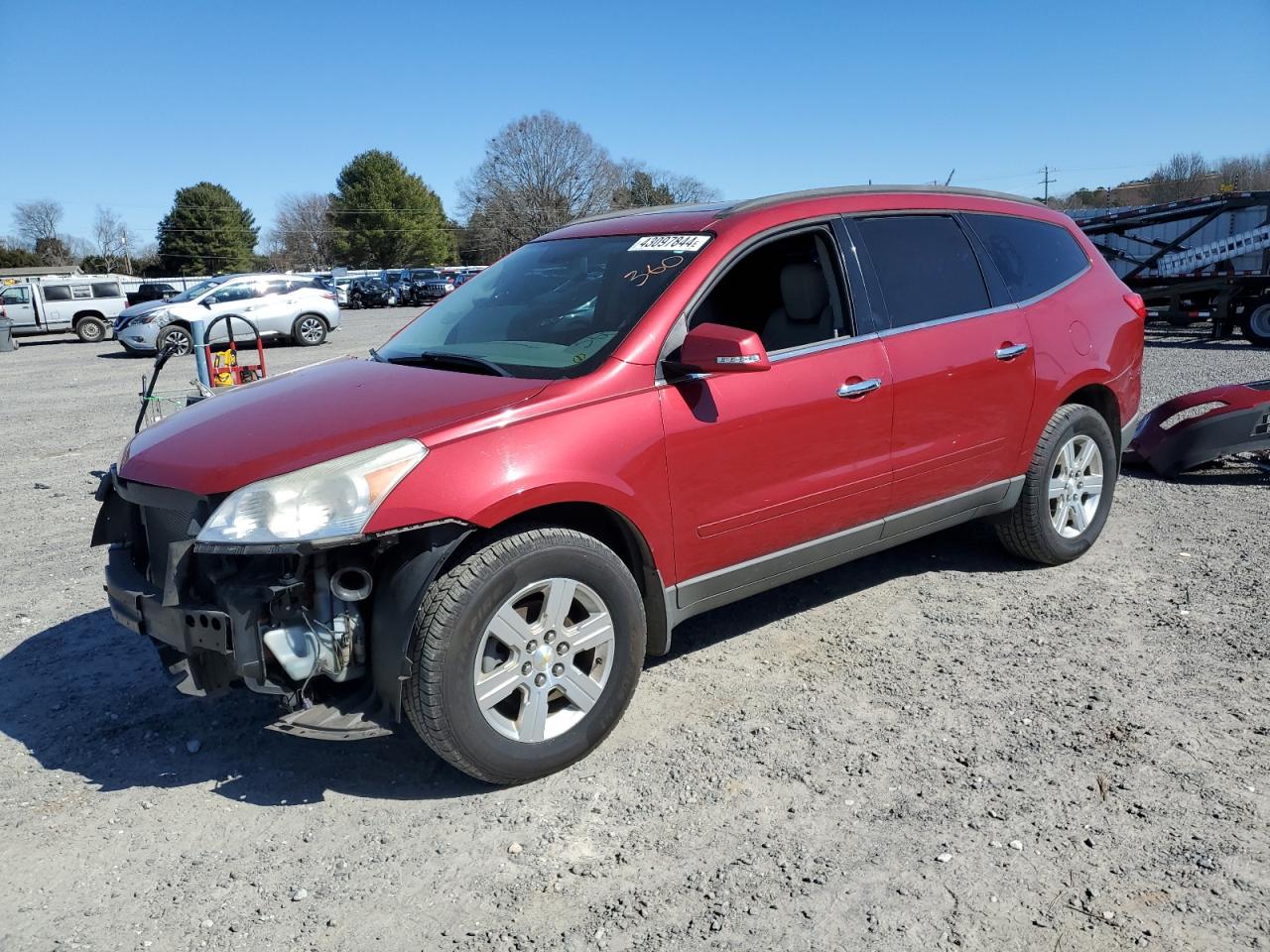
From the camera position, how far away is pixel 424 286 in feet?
159

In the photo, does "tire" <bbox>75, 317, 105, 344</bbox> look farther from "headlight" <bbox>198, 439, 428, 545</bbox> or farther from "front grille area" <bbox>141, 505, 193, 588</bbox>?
"headlight" <bbox>198, 439, 428, 545</bbox>

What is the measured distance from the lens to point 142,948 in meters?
2.55

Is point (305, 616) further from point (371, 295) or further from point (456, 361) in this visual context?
point (371, 295)

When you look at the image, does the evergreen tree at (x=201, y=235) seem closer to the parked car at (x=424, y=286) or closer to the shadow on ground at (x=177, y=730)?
the parked car at (x=424, y=286)

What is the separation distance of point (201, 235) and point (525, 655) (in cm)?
9900

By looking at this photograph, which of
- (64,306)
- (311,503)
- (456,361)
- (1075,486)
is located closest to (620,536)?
(456,361)

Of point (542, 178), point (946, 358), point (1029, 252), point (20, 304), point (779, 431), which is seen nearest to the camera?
point (779, 431)

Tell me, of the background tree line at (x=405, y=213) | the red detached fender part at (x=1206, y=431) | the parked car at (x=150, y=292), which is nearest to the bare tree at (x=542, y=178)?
the background tree line at (x=405, y=213)

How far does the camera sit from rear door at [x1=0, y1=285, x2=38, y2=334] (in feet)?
91.2

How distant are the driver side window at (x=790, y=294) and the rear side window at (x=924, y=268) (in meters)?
0.26

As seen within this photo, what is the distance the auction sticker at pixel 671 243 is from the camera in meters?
3.81

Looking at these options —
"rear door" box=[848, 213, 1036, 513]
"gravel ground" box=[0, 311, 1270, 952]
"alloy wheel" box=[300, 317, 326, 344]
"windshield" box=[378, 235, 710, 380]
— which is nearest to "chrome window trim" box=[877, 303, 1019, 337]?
"rear door" box=[848, 213, 1036, 513]

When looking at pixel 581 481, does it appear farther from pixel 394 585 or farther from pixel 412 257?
pixel 412 257

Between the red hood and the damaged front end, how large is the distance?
0.13 m
